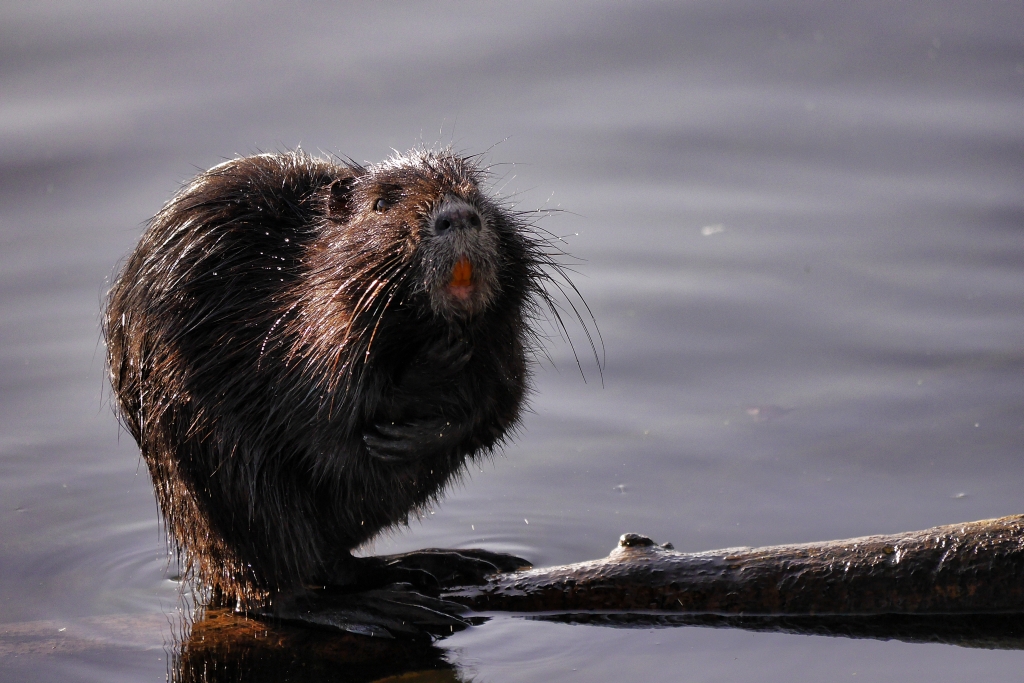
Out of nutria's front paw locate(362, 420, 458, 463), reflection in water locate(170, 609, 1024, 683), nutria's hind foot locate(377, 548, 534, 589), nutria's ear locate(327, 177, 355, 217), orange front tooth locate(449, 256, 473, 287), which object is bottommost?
reflection in water locate(170, 609, 1024, 683)

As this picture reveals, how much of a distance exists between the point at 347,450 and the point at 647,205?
313 centimetres

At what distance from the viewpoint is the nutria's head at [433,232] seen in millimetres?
4254

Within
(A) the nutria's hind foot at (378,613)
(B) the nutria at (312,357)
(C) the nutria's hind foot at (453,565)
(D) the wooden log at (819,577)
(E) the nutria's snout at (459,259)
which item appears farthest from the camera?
(C) the nutria's hind foot at (453,565)

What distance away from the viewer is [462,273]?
426cm

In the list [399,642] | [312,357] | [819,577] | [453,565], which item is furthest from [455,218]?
[819,577]

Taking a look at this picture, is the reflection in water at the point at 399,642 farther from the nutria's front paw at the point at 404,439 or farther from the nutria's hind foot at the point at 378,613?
the nutria's front paw at the point at 404,439

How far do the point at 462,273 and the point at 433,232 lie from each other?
15 centimetres

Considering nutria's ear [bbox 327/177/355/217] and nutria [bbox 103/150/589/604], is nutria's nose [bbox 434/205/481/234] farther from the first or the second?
nutria's ear [bbox 327/177/355/217]

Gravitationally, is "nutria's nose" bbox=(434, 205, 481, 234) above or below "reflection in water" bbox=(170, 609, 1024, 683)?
above

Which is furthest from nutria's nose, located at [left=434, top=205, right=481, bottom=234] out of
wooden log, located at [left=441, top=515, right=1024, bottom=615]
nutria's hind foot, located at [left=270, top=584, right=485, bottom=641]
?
nutria's hind foot, located at [left=270, top=584, right=485, bottom=641]

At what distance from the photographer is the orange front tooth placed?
425 centimetres

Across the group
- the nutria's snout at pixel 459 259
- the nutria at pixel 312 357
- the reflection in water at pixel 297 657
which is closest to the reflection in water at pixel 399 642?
the reflection in water at pixel 297 657

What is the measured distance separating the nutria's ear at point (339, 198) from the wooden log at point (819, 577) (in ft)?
4.42

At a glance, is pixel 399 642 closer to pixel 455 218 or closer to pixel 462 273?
pixel 462 273
